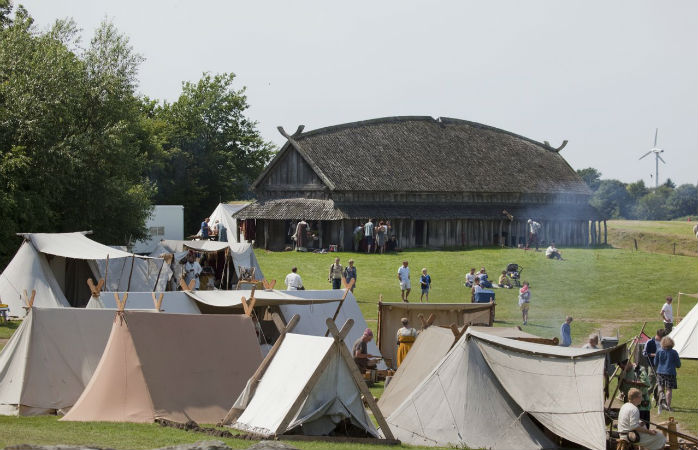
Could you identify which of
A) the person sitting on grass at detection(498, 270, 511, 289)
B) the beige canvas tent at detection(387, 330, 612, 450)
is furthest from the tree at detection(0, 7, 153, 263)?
the beige canvas tent at detection(387, 330, 612, 450)

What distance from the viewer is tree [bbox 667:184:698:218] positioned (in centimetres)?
11650

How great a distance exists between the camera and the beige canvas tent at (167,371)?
48.5ft

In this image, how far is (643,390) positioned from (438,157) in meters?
41.0

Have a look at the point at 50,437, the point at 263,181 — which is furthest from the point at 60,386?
the point at 263,181

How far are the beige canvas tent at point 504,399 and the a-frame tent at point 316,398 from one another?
1082mm

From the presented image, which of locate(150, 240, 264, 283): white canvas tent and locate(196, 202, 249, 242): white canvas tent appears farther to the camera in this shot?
locate(196, 202, 249, 242): white canvas tent

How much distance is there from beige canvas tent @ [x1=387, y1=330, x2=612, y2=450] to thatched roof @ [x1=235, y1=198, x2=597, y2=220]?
33513 millimetres

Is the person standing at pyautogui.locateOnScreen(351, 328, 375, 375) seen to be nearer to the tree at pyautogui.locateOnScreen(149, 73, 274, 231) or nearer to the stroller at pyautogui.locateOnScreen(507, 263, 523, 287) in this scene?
the stroller at pyautogui.locateOnScreen(507, 263, 523, 287)

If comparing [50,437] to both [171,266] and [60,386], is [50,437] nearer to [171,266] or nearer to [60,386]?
[60,386]

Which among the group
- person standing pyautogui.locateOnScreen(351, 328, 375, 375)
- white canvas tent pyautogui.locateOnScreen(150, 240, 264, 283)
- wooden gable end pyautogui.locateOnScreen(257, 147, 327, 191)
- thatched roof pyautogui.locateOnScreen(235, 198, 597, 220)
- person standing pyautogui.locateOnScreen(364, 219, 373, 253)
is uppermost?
wooden gable end pyautogui.locateOnScreen(257, 147, 327, 191)

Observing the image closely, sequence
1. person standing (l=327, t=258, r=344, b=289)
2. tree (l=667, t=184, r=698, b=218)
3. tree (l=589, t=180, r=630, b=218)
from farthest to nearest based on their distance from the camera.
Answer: tree (l=667, t=184, r=698, b=218) < tree (l=589, t=180, r=630, b=218) < person standing (l=327, t=258, r=344, b=289)

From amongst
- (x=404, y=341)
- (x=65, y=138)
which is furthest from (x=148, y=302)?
(x=65, y=138)

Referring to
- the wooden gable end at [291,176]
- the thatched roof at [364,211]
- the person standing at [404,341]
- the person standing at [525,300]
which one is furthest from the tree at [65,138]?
the person standing at [404,341]

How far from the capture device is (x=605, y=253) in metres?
46.5
